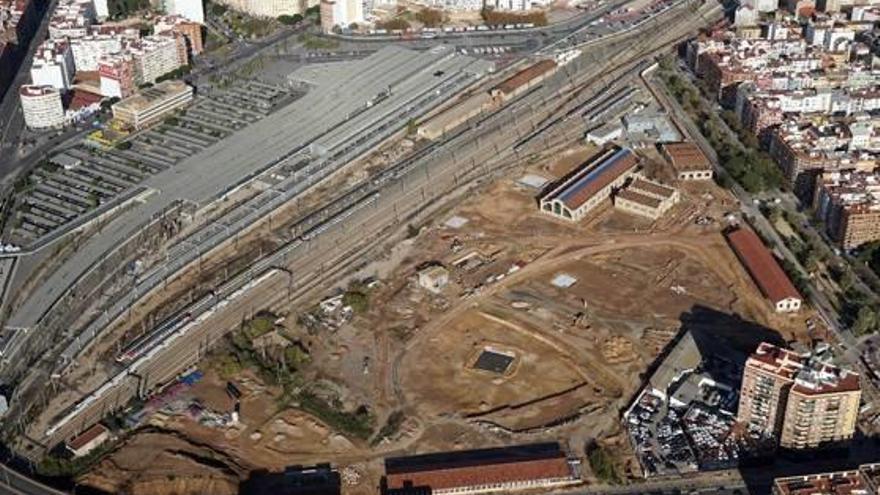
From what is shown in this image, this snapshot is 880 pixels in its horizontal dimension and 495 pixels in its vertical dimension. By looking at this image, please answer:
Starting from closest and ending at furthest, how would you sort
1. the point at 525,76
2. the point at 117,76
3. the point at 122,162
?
the point at 122,162 < the point at 117,76 < the point at 525,76

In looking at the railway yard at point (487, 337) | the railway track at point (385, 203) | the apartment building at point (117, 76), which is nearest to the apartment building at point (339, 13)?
the apartment building at point (117, 76)

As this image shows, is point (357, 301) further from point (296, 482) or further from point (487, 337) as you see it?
point (296, 482)

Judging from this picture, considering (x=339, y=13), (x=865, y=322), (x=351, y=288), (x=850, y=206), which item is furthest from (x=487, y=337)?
(x=339, y=13)

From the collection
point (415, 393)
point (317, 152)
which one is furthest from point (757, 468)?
point (317, 152)

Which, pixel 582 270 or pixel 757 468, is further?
pixel 582 270

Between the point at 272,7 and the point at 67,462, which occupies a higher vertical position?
the point at 272,7

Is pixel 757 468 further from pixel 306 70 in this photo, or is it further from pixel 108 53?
pixel 108 53

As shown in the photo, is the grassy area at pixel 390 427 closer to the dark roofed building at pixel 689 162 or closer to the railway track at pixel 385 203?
the railway track at pixel 385 203
